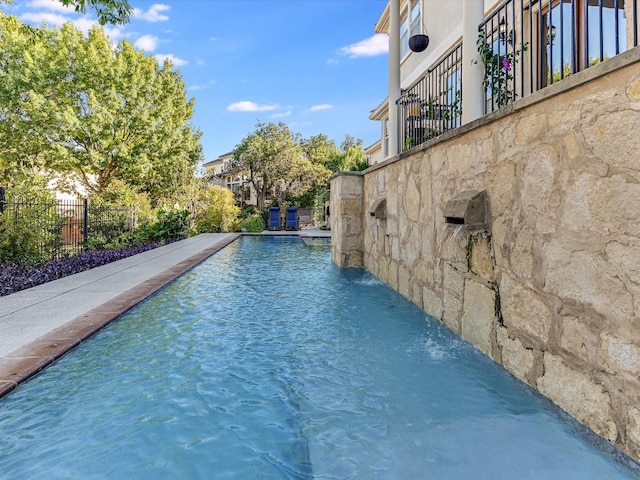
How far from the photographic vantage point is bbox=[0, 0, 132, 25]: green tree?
20.6 feet

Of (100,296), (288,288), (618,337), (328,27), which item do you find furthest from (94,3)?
(328,27)

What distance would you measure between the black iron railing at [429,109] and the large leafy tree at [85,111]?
1595cm

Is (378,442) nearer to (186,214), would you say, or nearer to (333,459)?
(333,459)

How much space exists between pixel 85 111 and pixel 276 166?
962 cm

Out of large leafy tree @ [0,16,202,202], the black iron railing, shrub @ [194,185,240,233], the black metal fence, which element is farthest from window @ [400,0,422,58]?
large leafy tree @ [0,16,202,202]

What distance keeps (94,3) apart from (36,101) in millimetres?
13348

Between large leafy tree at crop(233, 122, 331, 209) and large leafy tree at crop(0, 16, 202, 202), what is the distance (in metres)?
4.15

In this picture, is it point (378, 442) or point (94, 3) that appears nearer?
point (378, 442)

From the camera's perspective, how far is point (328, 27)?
64.8 ft

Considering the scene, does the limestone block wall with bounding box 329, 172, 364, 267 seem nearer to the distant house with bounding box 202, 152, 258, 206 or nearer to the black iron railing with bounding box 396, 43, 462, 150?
the black iron railing with bounding box 396, 43, 462, 150

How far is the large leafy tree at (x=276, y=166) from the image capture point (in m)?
23.1

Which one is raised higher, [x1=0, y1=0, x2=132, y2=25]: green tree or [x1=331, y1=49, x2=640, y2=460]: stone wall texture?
[x1=0, y1=0, x2=132, y2=25]: green tree

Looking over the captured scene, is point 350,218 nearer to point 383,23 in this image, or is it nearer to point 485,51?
point 485,51

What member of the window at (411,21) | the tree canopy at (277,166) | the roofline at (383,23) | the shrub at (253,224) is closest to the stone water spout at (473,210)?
the window at (411,21)
